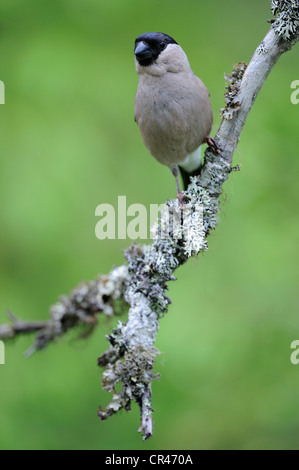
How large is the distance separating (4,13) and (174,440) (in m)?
3.11

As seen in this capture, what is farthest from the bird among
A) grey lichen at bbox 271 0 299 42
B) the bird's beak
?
grey lichen at bbox 271 0 299 42

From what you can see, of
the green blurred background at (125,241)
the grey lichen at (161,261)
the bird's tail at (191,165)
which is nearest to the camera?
the grey lichen at (161,261)

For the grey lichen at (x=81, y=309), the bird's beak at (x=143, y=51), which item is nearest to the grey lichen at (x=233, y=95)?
the bird's beak at (x=143, y=51)

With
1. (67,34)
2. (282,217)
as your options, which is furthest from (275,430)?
(67,34)

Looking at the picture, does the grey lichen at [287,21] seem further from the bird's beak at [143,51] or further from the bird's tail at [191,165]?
the bird's tail at [191,165]

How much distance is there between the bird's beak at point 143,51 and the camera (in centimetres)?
285

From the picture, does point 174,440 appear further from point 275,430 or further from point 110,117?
point 110,117

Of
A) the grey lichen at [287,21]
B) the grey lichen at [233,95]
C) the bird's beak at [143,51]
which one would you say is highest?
the bird's beak at [143,51]

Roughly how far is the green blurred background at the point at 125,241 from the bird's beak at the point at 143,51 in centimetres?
55

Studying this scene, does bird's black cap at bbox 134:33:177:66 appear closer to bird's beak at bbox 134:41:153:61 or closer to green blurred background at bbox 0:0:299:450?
bird's beak at bbox 134:41:153:61

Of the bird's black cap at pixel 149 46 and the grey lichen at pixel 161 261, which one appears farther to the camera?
the bird's black cap at pixel 149 46

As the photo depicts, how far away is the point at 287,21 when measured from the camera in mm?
2268

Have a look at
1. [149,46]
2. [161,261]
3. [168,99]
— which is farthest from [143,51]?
[161,261]

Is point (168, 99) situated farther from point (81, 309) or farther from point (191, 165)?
point (81, 309)
